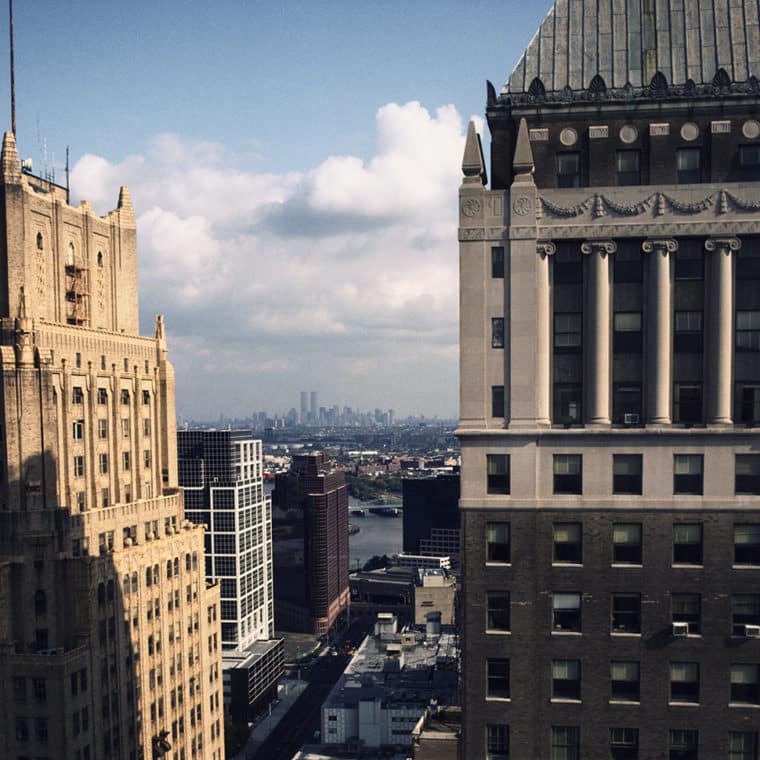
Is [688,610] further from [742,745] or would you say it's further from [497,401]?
[497,401]

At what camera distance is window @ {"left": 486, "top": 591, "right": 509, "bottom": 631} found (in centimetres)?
3934

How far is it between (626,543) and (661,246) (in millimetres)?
13780

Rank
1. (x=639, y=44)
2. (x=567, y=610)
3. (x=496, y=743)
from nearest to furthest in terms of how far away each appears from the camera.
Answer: (x=567, y=610) < (x=496, y=743) < (x=639, y=44)

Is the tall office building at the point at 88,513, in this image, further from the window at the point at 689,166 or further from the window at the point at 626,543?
the window at the point at 689,166

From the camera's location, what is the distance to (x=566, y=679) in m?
39.1

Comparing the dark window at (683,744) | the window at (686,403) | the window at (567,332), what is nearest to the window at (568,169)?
the window at (567,332)

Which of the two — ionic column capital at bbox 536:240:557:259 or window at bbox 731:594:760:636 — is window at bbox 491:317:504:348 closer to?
ionic column capital at bbox 536:240:557:259

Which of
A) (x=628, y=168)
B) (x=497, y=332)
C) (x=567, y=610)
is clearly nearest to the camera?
(x=567, y=610)

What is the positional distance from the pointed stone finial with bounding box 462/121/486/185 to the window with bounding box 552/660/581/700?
75.7 ft

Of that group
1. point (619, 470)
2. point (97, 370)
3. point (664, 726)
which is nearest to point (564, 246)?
point (619, 470)

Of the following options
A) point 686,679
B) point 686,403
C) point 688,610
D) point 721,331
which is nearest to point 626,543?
point 688,610

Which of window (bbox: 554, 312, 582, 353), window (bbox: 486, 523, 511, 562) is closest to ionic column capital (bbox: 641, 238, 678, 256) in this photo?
window (bbox: 554, 312, 582, 353)

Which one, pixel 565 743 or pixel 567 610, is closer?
pixel 565 743

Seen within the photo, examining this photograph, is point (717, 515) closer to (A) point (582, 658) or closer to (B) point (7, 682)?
(A) point (582, 658)
